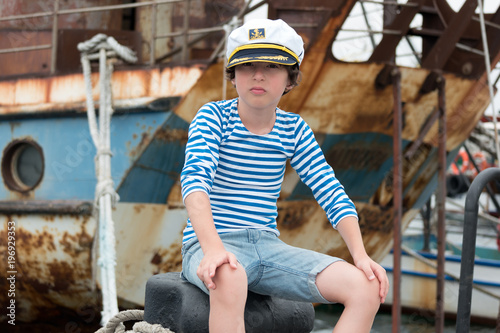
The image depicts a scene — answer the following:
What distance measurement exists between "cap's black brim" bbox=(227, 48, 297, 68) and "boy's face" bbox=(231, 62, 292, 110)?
3 centimetres

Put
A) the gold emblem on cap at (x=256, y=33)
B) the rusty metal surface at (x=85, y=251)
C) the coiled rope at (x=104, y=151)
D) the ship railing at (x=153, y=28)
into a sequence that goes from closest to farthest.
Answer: the gold emblem on cap at (x=256, y=33) < the coiled rope at (x=104, y=151) < the ship railing at (x=153, y=28) < the rusty metal surface at (x=85, y=251)

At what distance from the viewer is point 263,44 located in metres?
1.76

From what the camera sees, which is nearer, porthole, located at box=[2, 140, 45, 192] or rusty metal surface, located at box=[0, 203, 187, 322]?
rusty metal surface, located at box=[0, 203, 187, 322]

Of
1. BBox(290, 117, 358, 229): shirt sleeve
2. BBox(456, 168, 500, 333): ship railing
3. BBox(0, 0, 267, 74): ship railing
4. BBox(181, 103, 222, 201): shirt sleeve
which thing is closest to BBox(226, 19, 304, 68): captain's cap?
BBox(181, 103, 222, 201): shirt sleeve

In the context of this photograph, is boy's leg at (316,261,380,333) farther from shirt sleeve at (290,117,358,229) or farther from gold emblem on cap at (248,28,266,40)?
gold emblem on cap at (248,28,266,40)

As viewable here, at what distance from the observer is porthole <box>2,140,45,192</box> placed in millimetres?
5641

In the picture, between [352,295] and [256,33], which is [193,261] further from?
[256,33]

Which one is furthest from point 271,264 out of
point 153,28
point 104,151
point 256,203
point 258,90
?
point 153,28

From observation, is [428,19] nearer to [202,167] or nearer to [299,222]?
[299,222]

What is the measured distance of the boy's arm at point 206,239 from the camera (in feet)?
5.14

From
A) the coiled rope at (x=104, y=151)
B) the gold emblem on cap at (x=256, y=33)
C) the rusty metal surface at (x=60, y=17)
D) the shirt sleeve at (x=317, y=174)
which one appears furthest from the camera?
the rusty metal surface at (x=60, y=17)

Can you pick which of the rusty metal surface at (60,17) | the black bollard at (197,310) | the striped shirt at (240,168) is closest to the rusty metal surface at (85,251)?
the rusty metal surface at (60,17)

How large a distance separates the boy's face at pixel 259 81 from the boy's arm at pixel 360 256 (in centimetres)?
40

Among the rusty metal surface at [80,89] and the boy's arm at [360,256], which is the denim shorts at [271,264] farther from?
the rusty metal surface at [80,89]
